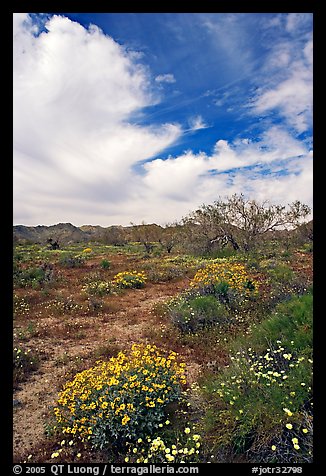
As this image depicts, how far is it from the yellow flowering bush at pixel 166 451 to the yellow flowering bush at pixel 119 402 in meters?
0.16

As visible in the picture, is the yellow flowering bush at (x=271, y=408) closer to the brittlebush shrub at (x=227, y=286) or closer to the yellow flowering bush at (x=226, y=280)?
the brittlebush shrub at (x=227, y=286)

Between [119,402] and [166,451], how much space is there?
29.9 inches

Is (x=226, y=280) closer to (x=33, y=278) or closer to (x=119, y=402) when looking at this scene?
(x=119, y=402)

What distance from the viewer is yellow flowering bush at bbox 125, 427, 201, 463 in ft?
8.61

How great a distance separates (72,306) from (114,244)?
32.9 metres

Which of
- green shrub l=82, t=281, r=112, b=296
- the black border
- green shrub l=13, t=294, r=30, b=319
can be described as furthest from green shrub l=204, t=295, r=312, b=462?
green shrub l=82, t=281, r=112, b=296

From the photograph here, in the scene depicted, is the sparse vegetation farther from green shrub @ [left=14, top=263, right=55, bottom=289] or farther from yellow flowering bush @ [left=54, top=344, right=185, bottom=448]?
green shrub @ [left=14, top=263, right=55, bottom=289]

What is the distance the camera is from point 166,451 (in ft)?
8.74

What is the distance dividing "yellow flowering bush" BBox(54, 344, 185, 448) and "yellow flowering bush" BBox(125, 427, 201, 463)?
6.2 inches

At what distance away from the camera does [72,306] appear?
9297mm

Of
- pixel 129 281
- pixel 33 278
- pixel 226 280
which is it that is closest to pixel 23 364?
pixel 226 280
